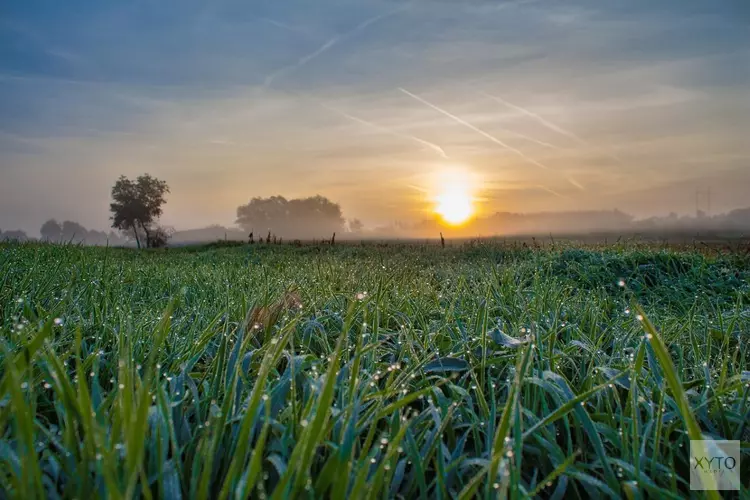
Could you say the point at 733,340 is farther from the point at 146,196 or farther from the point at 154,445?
the point at 146,196

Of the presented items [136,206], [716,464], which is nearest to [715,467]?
[716,464]

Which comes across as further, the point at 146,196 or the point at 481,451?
the point at 146,196

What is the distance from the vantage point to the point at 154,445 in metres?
1.53

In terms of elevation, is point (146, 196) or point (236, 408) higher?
point (146, 196)

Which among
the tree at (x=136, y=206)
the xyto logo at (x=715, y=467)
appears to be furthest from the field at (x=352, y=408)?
the tree at (x=136, y=206)

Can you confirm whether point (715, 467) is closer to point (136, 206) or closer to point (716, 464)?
point (716, 464)

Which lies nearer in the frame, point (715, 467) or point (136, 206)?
point (715, 467)

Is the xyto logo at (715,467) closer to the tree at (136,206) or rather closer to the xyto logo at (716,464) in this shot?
the xyto logo at (716,464)

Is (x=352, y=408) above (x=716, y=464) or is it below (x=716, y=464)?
above

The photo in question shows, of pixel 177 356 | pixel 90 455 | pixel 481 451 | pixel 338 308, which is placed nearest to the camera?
pixel 90 455

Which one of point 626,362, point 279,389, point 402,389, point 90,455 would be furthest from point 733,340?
point 90,455

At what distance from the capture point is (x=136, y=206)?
50906 mm

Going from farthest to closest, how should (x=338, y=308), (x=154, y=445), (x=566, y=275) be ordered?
(x=566, y=275) → (x=338, y=308) → (x=154, y=445)

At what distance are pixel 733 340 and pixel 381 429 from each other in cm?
312
